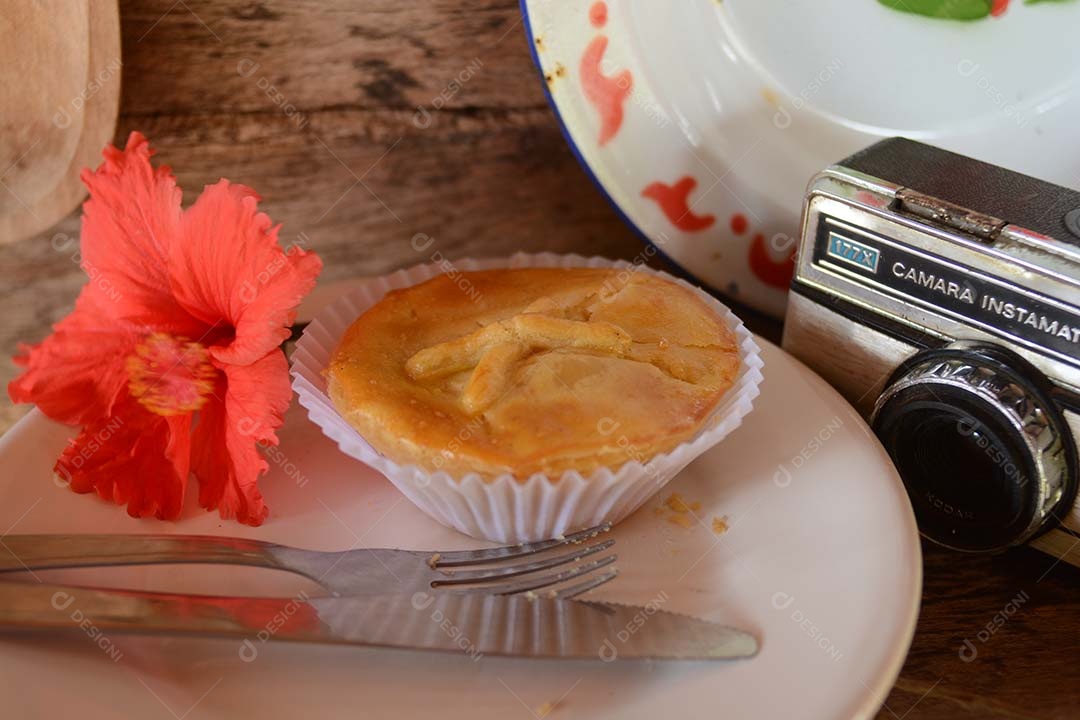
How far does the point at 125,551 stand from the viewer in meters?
0.67

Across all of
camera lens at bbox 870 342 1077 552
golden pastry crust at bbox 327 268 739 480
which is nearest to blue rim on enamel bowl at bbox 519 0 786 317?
golden pastry crust at bbox 327 268 739 480

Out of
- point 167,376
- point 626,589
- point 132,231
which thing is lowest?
point 626,589

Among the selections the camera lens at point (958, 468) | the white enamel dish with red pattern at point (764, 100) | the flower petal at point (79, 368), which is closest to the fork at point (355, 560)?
the flower petal at point (79, 368)

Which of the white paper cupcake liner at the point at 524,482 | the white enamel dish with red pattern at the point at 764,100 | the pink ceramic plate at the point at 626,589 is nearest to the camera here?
the pink ceramic plate at the point at 626,589

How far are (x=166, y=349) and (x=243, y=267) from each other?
4.4 inches

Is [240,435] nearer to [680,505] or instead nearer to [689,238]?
[680,505]

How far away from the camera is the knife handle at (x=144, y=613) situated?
0.60 m

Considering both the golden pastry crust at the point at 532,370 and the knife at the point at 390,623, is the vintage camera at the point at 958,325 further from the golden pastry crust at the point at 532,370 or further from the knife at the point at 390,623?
the knife at the point at 390,623

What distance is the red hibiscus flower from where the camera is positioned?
0.71m

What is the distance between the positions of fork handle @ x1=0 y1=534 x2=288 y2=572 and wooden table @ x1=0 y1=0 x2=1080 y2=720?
403 mm

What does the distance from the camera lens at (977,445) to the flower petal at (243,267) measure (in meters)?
0.49

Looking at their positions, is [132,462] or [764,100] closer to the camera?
[132,462]

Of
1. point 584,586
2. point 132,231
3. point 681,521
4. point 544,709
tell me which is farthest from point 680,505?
point 132,231

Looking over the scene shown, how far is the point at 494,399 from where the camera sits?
0.73 metres
